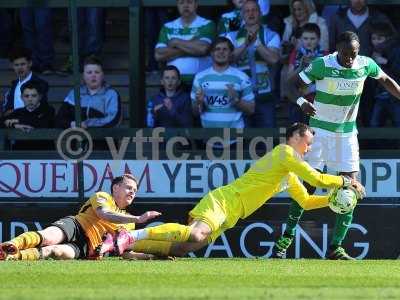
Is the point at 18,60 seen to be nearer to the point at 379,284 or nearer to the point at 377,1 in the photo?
the point at 377,1

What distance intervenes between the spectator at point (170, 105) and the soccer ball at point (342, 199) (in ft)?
9.31

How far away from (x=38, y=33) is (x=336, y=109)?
4480 mm

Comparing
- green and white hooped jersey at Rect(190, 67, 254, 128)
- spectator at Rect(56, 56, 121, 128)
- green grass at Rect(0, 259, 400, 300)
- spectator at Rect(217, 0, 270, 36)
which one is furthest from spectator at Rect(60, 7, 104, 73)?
green grass at Rect(0, 259, 400, 300)

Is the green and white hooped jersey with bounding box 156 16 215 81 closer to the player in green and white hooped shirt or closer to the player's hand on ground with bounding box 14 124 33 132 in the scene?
the player's hand on ground with bounding box 14 124 33 132

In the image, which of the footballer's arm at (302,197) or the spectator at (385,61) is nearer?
the footballer's arm at (302,197)

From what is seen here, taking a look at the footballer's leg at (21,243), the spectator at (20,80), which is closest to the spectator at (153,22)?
the spectator at (20,80)

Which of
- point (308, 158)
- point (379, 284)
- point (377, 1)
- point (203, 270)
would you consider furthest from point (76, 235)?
point (377, 1)

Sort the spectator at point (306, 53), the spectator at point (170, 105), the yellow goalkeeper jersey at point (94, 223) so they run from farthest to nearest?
the spectator at point (170, 105), the spectator at point (306, 53), the yellow goalkeeper jersey at point (94, 223)

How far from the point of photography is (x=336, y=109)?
39.3ft

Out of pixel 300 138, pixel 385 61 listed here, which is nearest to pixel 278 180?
pixel 300 138

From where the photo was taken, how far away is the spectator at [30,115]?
1366 centimetres

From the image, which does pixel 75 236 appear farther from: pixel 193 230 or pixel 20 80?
pixel 20 80

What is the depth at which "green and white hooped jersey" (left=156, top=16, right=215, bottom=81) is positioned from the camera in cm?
1372

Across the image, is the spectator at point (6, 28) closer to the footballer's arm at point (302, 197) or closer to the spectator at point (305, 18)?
the spectator at point (305, 18)
